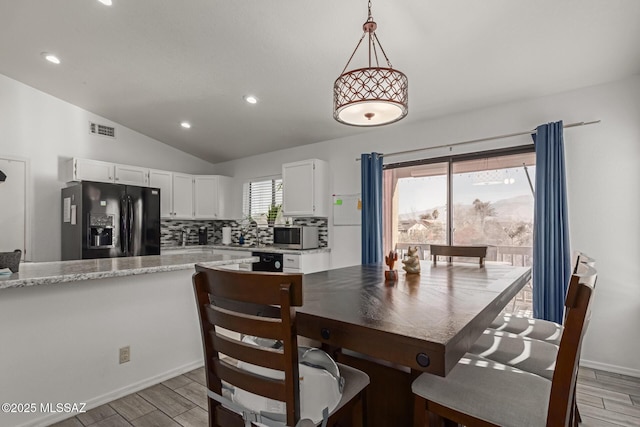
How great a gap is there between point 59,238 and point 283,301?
16.0 feet

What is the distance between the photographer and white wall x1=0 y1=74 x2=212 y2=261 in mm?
4004

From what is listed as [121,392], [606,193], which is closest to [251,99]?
[121,392]

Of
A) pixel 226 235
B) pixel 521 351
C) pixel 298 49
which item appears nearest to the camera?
pixel 521 351

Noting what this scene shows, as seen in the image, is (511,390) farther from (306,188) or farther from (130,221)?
(130,221)

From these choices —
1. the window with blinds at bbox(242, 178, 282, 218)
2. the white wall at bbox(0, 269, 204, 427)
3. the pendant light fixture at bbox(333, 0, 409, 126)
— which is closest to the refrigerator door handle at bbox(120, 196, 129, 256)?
the window with blinds at bbox(242, 178, 282, 218)

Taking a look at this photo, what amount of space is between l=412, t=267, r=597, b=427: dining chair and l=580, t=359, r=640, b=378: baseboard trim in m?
Answer: 2.26

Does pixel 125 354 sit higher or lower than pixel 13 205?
lower

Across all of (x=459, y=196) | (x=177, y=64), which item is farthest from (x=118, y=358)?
(x=459, y=196)

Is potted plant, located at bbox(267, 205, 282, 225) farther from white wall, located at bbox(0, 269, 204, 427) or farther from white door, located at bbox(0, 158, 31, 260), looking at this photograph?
white door, located at bbox(0, 158, 31, 260)

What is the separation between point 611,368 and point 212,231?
5730 millimetres

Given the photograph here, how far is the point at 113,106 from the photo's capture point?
4426 mm

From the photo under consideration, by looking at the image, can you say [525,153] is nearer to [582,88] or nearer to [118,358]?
[582,88]

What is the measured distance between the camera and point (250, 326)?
1008mm

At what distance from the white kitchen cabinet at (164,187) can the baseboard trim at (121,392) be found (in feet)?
10.1
